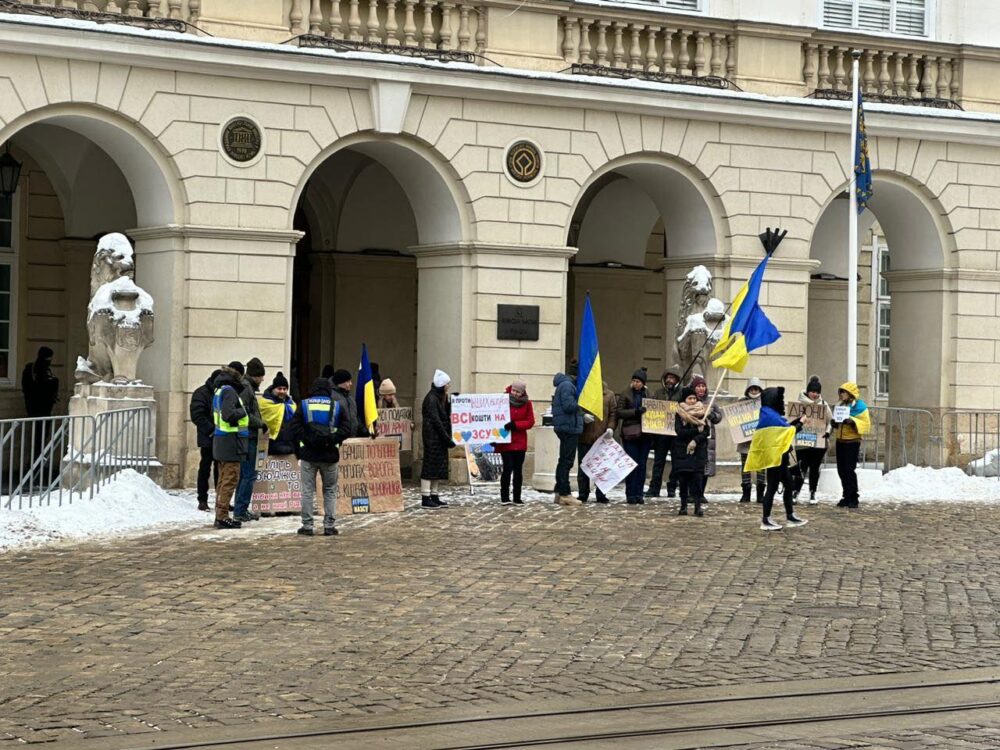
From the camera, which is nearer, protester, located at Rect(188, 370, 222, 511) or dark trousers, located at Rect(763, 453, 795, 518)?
dark trousers, located at Rect(763, 453, 795, 518)

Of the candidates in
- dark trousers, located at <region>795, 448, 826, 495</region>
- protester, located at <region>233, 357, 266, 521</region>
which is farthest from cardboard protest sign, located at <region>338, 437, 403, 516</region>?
dark trousers, located at <region>795, 448, 826, 495</region>

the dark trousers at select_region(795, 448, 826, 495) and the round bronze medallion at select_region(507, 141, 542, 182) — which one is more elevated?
the round bronze medallion at select_region(507, 141, 542, 182)

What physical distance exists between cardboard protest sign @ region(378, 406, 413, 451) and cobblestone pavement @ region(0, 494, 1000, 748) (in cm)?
294

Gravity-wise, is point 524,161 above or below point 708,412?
above

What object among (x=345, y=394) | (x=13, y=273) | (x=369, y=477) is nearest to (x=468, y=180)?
(x=369, y=477)

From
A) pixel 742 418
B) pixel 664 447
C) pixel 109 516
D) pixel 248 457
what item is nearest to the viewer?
pixel 109 516

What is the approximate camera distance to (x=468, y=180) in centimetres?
2408

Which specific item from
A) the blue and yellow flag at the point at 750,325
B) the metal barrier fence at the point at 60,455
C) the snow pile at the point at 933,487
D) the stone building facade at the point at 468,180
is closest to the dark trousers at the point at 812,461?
the snow pile at the point at 933,487

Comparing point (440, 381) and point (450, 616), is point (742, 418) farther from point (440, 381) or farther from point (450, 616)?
point (450, 616)

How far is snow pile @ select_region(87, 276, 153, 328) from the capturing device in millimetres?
20688

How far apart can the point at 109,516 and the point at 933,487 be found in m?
10.8

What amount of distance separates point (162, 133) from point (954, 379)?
462 inches

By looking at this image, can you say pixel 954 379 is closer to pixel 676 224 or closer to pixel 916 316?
pixel 916 316

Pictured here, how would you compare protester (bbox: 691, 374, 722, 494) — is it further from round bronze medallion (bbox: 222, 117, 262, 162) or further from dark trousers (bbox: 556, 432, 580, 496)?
round bronze medallion (bbox: 222, 117, 262, 162)
